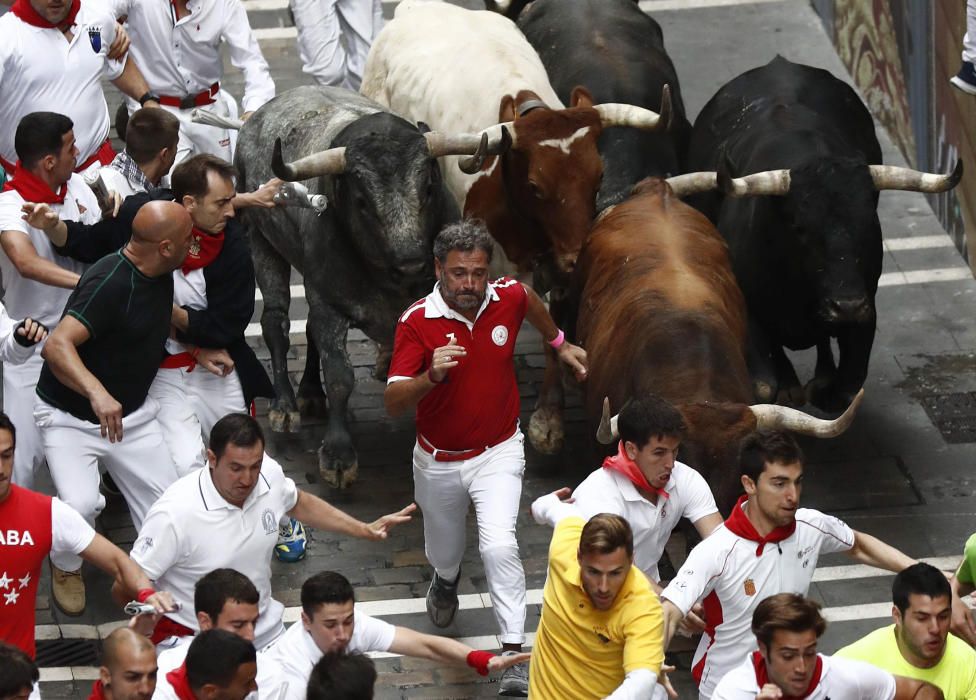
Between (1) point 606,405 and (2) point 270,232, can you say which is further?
(2) point 270,232

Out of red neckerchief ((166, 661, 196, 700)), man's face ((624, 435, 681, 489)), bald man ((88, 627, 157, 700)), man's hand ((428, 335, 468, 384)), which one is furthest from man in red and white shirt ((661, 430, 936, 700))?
bald man ((88, 627, 157, 700))

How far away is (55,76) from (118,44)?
2.03ft

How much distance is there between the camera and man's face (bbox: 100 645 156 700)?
22.5ft

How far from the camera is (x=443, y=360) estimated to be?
28.9 ft

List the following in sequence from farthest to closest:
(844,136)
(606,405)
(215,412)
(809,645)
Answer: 1. (844,136)
2. (215,412)
3. (606,405)
4. (809,645)

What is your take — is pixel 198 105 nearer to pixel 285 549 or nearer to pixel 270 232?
pixel 270 232

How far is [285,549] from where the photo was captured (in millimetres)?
10703

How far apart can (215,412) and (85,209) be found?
1.34 meters

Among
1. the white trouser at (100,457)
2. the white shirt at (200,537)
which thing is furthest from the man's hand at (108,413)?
the white shirt at (200,537)

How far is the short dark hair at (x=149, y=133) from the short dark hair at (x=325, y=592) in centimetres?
379

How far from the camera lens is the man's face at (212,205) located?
32.1ft

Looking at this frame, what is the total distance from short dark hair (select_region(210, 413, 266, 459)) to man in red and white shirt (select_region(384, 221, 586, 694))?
116 cm

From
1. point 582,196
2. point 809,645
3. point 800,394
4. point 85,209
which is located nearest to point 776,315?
point 800,394

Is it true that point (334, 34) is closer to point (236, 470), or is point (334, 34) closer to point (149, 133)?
point (149, 133)
